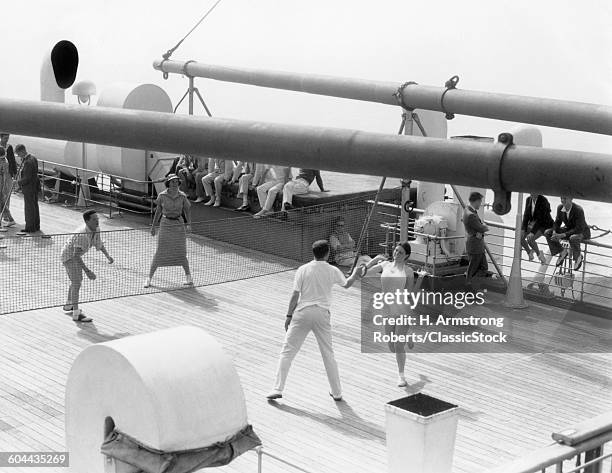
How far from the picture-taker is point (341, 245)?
16516 mm

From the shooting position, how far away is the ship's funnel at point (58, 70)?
2409 centimetres

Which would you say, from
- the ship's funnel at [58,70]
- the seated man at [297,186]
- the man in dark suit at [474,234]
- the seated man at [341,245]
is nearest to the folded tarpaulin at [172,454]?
the man in dark suit at [474,234]

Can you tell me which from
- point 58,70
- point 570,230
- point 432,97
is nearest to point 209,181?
point 432,97

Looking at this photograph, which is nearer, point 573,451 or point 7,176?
point 573,451

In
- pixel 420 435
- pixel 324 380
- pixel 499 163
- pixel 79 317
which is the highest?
pixel 499 163

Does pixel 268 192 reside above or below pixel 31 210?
above

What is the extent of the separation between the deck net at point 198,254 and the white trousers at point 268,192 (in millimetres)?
271

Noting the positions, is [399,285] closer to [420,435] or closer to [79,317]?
[420,435]

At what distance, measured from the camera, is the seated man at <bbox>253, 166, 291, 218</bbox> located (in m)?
17.1

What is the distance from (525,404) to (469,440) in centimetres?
129

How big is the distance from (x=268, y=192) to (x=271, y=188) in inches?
3.4

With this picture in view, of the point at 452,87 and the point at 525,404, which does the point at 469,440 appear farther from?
the point at 452,87

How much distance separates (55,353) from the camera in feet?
38.6

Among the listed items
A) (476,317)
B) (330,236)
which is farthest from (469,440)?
(330,236)
